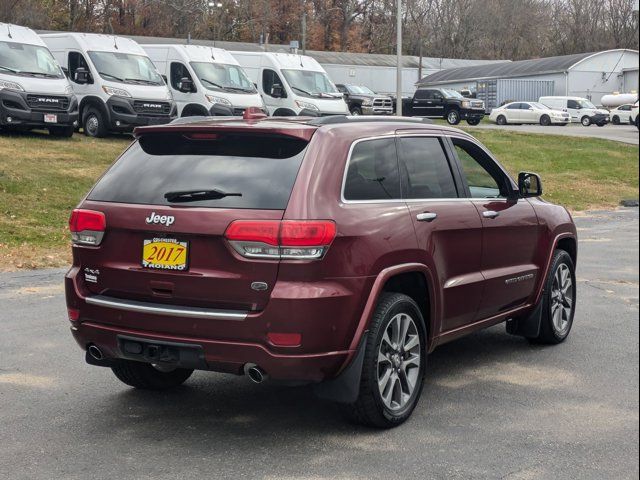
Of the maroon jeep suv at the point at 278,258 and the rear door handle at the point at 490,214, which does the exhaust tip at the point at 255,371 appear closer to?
the maroon jeep suv at the point at 278,258

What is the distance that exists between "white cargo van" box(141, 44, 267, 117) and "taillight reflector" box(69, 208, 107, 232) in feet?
70.4

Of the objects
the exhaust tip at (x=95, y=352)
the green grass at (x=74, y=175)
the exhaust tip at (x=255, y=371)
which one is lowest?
the green grass at (x=74, y=175)

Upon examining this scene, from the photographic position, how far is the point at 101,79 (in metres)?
25.2

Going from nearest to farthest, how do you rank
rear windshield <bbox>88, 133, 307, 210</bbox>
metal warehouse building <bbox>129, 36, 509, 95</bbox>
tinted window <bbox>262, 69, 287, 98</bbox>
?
rear windshield <bbox>88, 133, 307, 210</bbox> → tinted window <bbox>262, 69, 287, 98</bbox> → metal warehouse building <bbox>129, 36, 509, 95</bbox>

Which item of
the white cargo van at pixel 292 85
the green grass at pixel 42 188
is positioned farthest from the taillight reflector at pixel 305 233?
the white cargo van at pixel 292 85

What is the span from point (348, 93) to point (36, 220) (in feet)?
119

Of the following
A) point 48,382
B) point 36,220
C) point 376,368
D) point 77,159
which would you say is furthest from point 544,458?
point 77,159

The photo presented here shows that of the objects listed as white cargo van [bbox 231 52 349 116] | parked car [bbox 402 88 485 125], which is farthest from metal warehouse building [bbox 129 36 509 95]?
white cargo van [bbox 231 52 349 116]

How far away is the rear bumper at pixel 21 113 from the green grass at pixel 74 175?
43cm

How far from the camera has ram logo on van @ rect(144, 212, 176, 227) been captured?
516cm

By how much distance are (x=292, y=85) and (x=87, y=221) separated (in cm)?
2512

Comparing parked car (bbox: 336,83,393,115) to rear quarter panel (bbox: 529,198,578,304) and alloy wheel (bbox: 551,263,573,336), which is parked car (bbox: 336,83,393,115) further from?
rear quarter panel (bbox: 529,198,578,304)

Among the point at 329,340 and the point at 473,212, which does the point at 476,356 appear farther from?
the point at 329,340

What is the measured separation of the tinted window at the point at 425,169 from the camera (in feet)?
19.7
